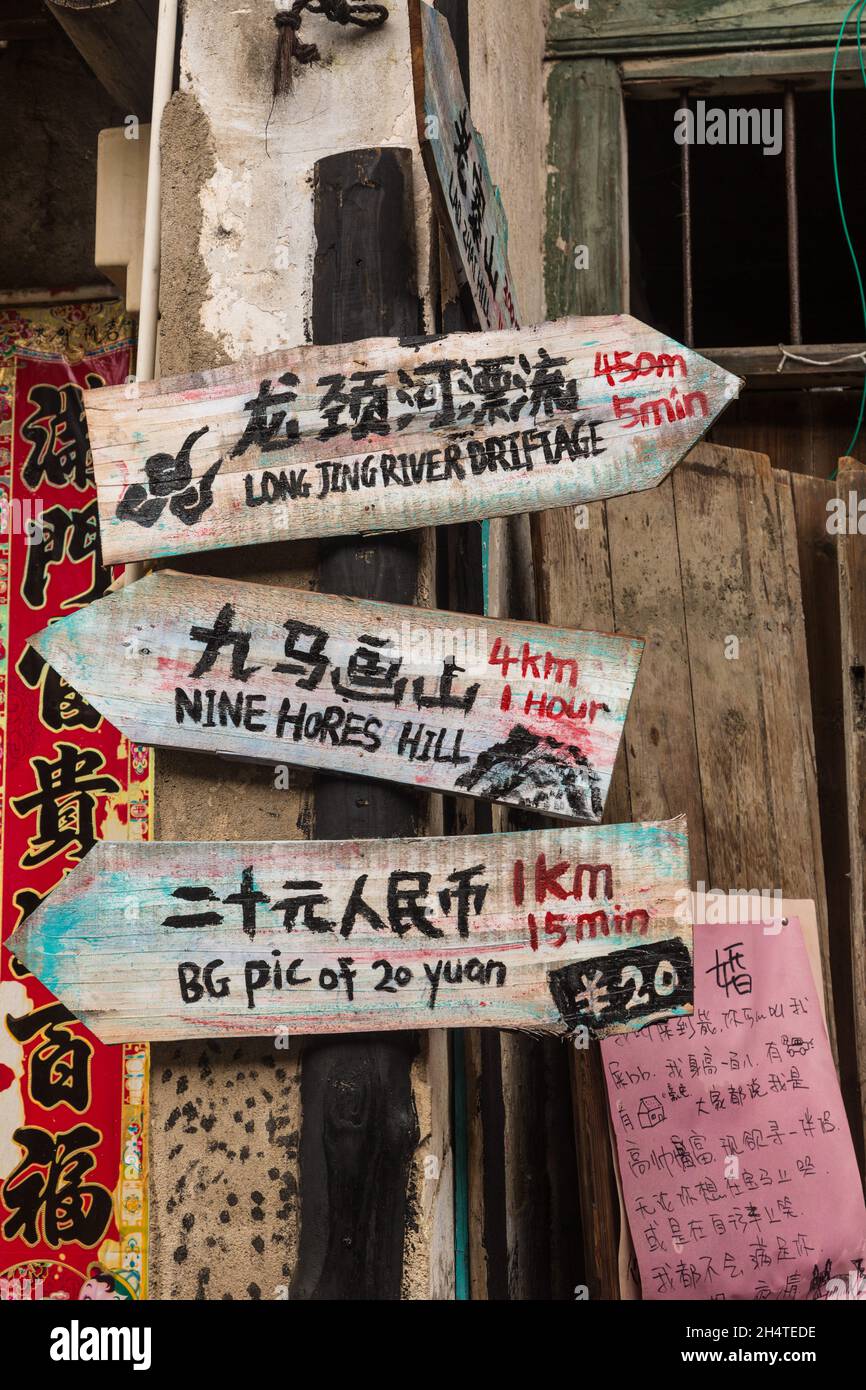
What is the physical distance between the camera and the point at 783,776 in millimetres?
2779

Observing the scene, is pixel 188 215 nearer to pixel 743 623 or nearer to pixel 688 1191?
pixel 743 623

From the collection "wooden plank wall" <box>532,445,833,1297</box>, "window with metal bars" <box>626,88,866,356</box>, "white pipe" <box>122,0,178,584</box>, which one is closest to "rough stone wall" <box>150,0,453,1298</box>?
"white pipe" <box>122,0,178,584</box>

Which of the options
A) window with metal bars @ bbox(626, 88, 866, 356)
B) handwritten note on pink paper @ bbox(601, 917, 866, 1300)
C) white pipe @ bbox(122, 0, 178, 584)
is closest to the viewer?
white pipe @ bbox(122, 0, 178, 584)

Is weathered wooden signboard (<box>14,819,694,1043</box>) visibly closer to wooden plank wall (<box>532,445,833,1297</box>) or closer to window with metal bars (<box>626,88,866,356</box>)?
wooden plank wall (<box>532,445,833,1297</box>)

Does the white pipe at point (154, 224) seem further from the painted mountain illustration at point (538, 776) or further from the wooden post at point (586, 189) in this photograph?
the wooden post at point (586, 189)

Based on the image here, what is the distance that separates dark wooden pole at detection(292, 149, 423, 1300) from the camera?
1835 millimetres

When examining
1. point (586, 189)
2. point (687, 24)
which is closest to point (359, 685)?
point (586, 189)

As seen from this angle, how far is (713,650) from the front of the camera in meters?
2.85

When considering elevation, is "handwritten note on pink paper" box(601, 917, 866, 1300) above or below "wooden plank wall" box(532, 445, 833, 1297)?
below

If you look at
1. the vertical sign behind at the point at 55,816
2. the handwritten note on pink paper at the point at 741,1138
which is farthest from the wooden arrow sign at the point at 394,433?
the vertical sign behind at the point at 55,816

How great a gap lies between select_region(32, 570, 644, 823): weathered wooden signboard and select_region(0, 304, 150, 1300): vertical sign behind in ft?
5.30

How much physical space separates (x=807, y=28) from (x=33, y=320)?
2.27 metres

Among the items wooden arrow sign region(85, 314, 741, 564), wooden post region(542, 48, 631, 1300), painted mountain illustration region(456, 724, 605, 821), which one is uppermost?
wooden post region(542, 48, 631, 1300)

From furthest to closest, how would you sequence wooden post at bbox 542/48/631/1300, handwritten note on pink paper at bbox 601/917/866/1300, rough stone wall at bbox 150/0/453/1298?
wooden post at bbox 542/48/631/1300
handwritten note on pink paper at bbox 601/917/866/1300
rough stone wall at bbox 150/0/453/1298
